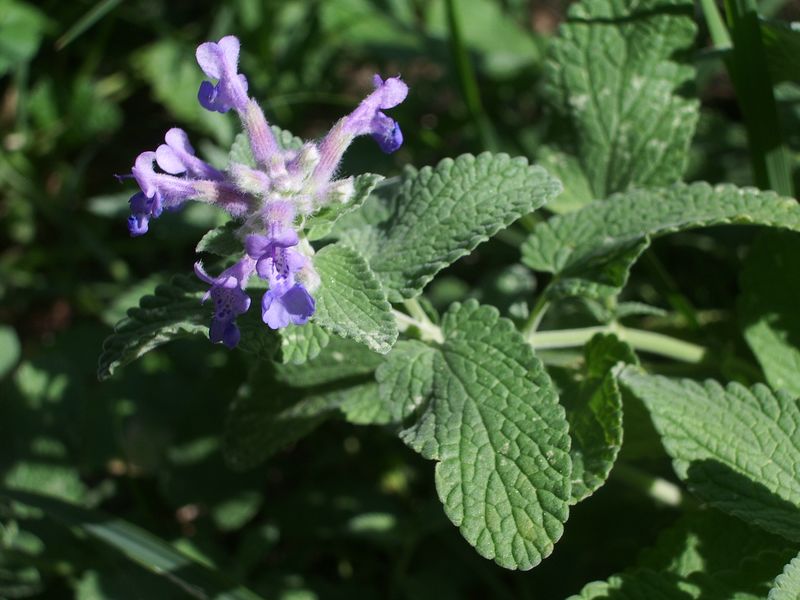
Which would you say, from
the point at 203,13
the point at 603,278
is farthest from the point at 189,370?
the point at 203,13

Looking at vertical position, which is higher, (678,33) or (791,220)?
(678,33)

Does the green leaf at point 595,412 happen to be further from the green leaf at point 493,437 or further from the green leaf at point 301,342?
the green leaf at point 301,342

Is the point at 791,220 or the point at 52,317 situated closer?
the point at 791,220

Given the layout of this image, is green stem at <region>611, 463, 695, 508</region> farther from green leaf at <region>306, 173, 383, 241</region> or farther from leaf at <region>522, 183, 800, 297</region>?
green leaf at <region>306, 173, 383, 241</region>

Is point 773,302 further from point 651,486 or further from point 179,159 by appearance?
point 179,159

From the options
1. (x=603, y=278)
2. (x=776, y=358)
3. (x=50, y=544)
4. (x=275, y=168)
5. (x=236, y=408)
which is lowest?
(x=50, y=544)

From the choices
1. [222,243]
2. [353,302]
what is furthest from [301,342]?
[222,243]

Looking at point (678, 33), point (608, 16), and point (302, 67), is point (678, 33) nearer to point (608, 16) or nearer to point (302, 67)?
point (608, 16)
